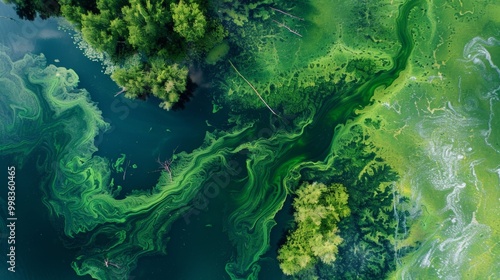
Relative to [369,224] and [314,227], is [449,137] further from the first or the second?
[314,227]

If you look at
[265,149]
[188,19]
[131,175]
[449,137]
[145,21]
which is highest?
[449,137]

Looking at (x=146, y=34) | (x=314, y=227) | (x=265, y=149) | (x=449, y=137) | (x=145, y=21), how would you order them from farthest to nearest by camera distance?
(x=265, y=149)
(x=449, y=137)
(x=314, y=227)
(x=146, y=34)
(x=145, y=21)

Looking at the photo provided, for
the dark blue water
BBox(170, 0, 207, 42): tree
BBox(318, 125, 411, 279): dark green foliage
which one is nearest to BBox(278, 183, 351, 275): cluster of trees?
BBox(318, 125, 411, 279): dark green foliage

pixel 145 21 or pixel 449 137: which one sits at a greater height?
pixel 449 137

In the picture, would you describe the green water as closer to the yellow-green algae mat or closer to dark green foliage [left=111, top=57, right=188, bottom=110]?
the yellow-green algae mat

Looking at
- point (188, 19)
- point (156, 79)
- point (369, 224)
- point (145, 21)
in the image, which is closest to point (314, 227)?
point (369, 224)

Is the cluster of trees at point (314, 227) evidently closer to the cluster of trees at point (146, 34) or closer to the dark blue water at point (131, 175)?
the dark blue water at point (131, 175)

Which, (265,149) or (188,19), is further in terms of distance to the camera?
(265,149)

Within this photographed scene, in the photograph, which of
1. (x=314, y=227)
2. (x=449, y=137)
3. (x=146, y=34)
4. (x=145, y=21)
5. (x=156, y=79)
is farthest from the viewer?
(x=449, y=137)
